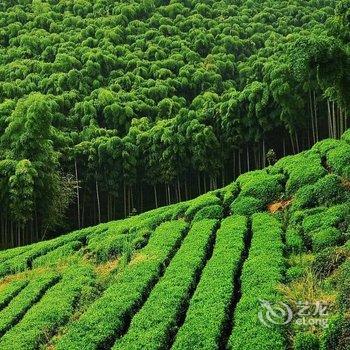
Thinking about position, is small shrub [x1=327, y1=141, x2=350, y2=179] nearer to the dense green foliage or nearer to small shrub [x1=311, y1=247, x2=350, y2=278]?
the dense green foliage

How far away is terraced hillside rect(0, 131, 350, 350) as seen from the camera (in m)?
18.2

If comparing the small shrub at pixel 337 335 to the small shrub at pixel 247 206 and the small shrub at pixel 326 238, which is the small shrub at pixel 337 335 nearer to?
the small shrub at pixel 326 238

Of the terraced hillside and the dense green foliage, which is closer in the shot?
Result: the terraced hillside

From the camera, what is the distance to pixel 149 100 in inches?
3184

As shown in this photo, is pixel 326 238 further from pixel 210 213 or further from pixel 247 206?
pixel 210 213

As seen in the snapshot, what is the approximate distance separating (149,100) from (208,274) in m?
60.1

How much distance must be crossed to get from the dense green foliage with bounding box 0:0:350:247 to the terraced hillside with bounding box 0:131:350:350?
6.51 ft

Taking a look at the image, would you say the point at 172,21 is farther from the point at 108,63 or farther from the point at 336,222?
the point at 336,222

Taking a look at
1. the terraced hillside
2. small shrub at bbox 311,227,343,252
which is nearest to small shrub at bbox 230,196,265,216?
the terraced hillside

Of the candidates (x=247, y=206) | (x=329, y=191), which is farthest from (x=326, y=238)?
(x=247, y=206)

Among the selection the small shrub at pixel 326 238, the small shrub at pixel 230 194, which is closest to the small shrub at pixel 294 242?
the small shrub at pixel 326 238

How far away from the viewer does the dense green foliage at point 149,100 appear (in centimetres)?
4884

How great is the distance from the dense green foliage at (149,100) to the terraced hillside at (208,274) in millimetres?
1986

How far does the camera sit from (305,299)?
18141mm
